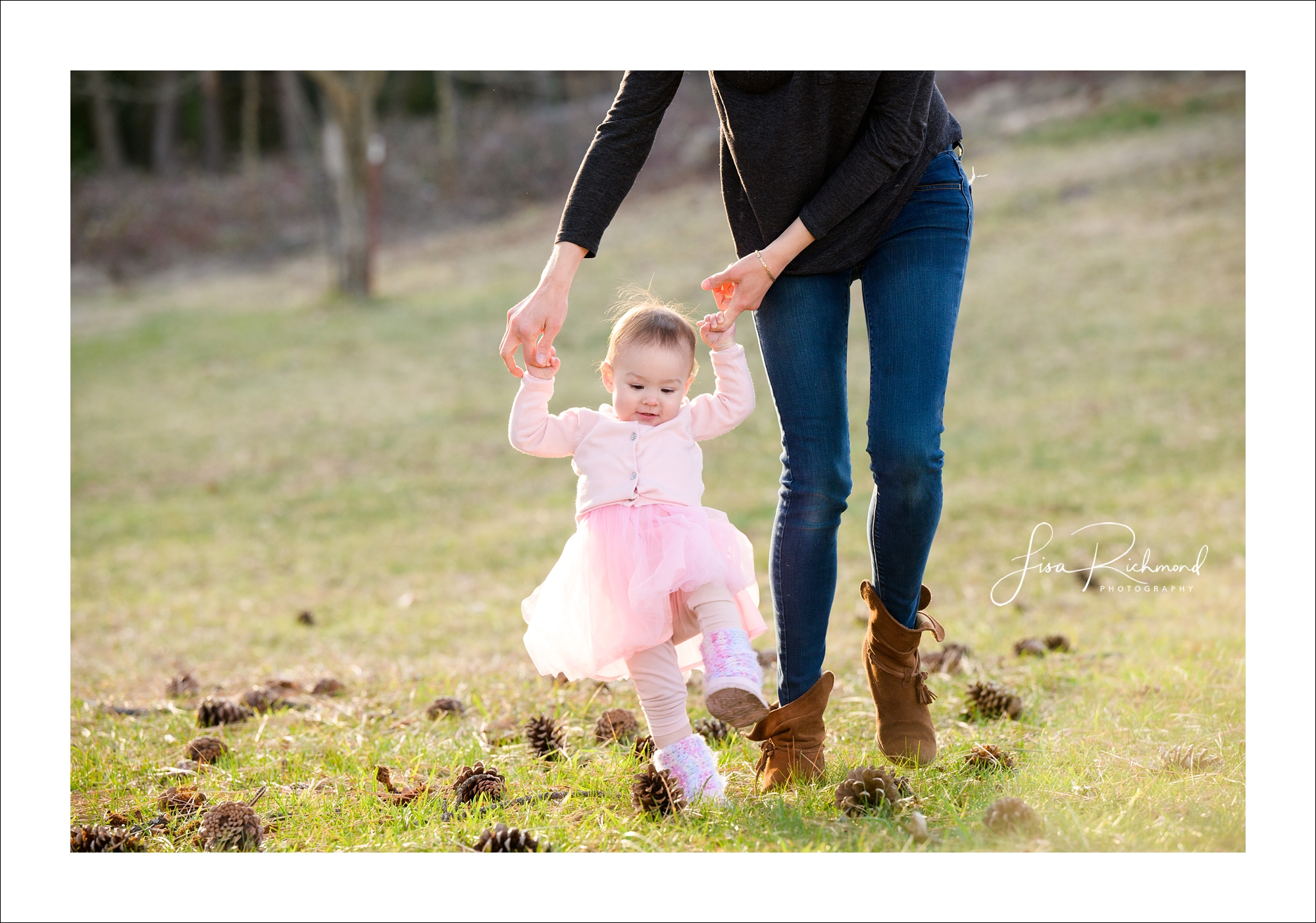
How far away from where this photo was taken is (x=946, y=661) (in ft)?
9.05

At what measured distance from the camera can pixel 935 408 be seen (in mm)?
1869

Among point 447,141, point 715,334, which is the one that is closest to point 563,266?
point 715,334

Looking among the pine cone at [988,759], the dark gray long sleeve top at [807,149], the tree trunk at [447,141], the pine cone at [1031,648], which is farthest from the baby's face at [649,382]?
the tree trunk at [447,141]

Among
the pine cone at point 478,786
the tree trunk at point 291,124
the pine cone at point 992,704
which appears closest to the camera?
the pine cone at point 478,786

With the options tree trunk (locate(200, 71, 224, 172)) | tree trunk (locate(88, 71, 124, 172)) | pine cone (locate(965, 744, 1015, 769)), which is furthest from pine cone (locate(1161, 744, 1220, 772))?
tree trunk (locate(200, 71, 224, 172))

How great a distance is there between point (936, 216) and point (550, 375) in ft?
2.45

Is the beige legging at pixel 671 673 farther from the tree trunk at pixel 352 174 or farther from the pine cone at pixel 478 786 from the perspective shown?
the tree trunk at pixel 352 174

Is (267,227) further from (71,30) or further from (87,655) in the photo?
(71,30)

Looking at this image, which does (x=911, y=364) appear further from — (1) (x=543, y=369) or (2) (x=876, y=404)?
Answer: (1) (x=543, y=369)

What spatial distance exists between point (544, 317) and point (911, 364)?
25.3 inches

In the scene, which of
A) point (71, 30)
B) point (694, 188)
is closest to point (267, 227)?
point (694, 188)

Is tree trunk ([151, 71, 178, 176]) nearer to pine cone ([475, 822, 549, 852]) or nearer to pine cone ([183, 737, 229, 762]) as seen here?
pine cone ([183, 737, 229, 762])

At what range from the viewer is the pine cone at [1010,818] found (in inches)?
68.1
